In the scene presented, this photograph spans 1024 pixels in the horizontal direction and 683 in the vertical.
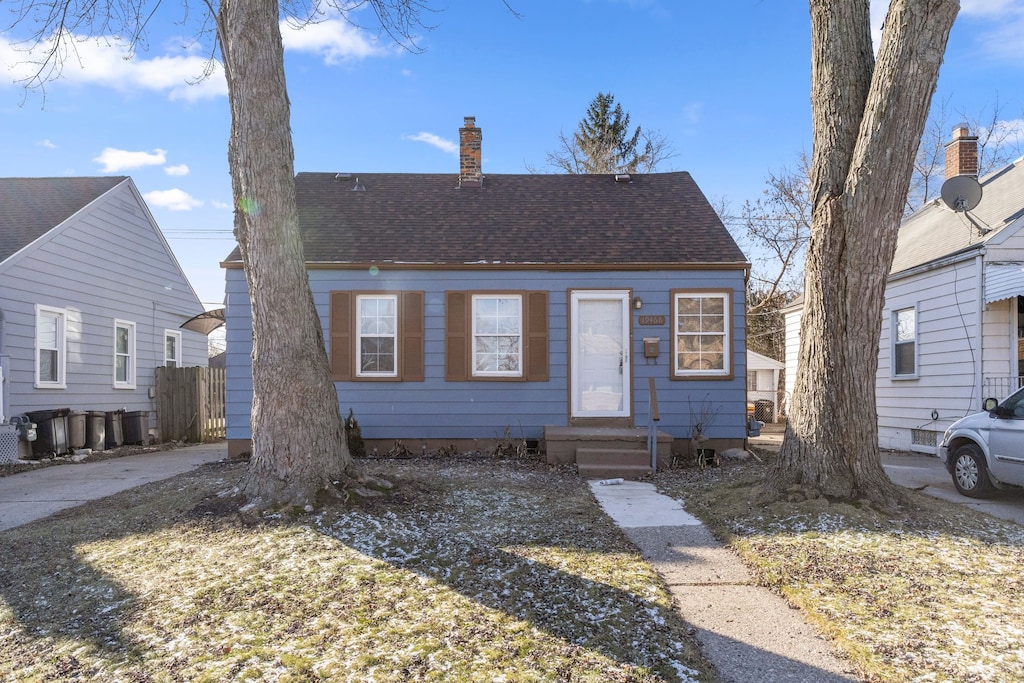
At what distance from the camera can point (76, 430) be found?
39.1 feet

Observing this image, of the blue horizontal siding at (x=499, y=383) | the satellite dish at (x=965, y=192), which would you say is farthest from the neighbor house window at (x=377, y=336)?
the satellite dish at (x=965, y=192)

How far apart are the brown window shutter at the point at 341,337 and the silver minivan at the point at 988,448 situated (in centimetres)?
786

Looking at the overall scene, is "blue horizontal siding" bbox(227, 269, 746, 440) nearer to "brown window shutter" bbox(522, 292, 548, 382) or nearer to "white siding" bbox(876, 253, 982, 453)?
"brown window shutter" bbox(522, 292, 548, 382)

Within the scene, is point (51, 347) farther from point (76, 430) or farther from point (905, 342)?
point (905, 342)

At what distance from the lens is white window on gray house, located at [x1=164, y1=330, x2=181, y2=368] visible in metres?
16.0

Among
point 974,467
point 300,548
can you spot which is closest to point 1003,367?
point 974,467

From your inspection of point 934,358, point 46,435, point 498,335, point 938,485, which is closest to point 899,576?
point 938,485

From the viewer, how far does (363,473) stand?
6.11 m

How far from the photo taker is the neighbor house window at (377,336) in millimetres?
10289

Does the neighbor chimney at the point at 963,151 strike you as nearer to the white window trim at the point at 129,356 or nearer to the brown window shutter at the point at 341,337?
the brown window shutter at the point at 341,337

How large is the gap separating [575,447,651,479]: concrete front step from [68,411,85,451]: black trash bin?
895 centimetres

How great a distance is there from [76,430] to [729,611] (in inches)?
473

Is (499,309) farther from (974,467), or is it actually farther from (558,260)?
(974,467)

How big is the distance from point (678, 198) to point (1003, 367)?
5602mm
